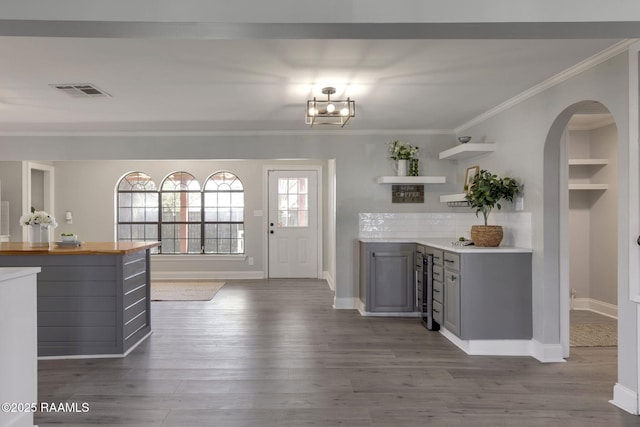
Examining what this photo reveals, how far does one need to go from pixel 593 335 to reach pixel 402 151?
2.87 meters

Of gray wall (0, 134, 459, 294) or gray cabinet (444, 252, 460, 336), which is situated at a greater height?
gray wall (0, 134, 459, 294)

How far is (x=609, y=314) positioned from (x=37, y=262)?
20.1 feet

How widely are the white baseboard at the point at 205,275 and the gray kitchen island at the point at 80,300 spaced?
4498mm

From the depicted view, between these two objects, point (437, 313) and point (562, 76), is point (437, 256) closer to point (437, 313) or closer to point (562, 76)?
point (437, 313)

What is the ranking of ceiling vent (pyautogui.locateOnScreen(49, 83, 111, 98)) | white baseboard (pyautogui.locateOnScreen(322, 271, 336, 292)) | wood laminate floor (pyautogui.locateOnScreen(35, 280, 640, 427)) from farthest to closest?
white baseboard (pyautogui.locateOnScreen(322, 271, 336, 292)) → ceiling vent (pyautogui.locateOnScreen(49, 83, 111, 98)) → wood laminate floor (pyautogui.locateOnScreen(35, 280, 640, 427))

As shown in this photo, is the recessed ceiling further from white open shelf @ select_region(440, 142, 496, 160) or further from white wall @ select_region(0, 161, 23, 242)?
white wall @ select_region(0, 161, 23, 242)

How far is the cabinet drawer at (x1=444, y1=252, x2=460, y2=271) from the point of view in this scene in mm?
4070

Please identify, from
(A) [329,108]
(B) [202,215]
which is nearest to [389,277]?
(A) [329,108]

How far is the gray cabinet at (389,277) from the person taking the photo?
5281 mm

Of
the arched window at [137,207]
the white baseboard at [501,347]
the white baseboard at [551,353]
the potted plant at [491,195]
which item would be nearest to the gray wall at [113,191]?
the arched window at [137,207]

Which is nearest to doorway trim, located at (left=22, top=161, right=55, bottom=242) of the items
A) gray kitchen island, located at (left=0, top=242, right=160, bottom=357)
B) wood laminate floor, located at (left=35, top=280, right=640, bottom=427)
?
gray kitchen island, located at (left=0, top=242, right=160, bottom=357)

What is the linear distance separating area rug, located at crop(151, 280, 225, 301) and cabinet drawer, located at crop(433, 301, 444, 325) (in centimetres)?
332

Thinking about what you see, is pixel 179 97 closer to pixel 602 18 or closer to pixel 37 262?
pixel 37 262

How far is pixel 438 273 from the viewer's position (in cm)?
457
